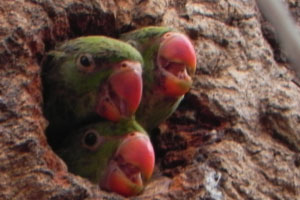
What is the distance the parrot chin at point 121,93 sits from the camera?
7.72 feet

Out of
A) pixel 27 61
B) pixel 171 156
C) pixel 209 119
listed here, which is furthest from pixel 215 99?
pixel 27 61

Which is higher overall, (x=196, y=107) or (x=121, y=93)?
(x=121, y=93)

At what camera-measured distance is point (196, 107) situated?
2.79m

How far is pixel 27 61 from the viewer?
2293 mm

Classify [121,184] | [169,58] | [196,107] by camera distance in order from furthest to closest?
[196,107], [169,58], [121,184]

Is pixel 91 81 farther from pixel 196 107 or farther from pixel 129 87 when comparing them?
pixel 196 107

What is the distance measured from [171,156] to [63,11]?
27.8 inches

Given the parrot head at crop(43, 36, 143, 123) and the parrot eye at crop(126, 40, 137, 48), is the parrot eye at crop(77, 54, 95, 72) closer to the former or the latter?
the parrot head at crop(43, 36, 143, 123)

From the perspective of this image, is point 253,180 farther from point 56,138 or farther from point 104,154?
point 56,138

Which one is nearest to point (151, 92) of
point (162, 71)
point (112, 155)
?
point (162, 71)

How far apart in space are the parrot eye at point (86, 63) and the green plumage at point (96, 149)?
0.21 m

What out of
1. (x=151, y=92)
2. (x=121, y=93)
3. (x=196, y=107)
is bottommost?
(x=196, y=107)

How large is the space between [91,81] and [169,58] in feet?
1.08

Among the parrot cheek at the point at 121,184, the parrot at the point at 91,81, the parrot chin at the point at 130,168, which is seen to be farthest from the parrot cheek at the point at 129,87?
the parrot cheek at the point at 121,184
